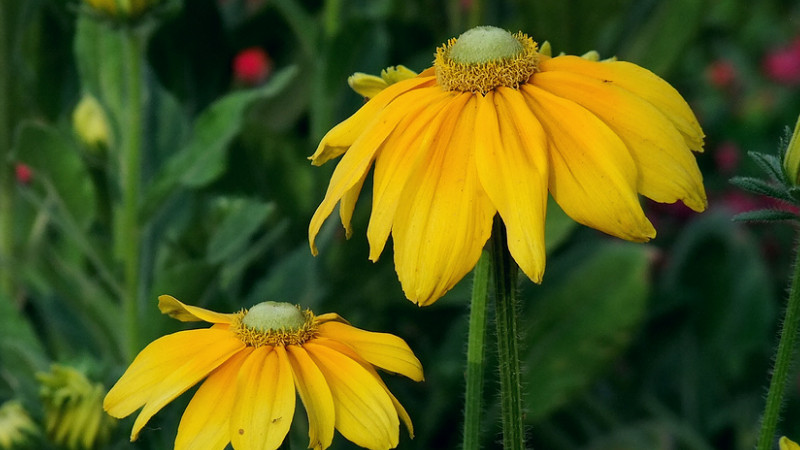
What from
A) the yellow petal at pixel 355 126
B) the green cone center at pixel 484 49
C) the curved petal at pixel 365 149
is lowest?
the curved petal at pixel 365 149

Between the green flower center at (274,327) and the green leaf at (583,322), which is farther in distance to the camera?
the green leaf at (583,322)

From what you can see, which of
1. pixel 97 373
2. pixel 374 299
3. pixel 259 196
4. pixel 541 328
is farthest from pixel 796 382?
pixel 97 373

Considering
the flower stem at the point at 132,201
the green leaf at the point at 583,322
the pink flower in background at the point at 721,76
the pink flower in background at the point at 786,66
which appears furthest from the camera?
the pink flower in background at the point at 721,76

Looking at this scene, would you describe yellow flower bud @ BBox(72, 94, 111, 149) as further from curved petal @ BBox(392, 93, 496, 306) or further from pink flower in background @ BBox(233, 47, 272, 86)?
curved petal @ BBox(392, 93, 496, 306)

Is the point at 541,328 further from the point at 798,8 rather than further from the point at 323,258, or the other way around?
the point at 798,8

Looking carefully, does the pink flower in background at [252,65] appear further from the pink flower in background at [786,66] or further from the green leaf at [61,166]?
the pink flower in background at [786,66]

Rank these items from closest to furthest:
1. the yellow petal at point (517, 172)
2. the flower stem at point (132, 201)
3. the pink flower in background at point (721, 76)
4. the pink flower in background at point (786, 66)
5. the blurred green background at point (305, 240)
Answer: the yellow petal at point (517, 172)
the flower stem at point (132, 201)
the blurred green background at point (305, 240)
the pink flower in background at point (786, 66)
the pink flower in background at point (721, 76)

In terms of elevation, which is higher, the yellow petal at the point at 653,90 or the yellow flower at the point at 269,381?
the yellow petal at the point at 653,90

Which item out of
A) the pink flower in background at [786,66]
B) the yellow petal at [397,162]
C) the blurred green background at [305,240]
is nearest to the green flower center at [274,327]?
the yellow petal at [397,162]
